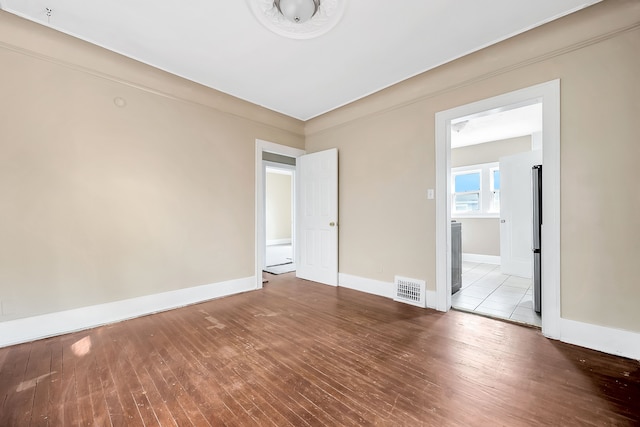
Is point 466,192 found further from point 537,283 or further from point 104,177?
point 104,177

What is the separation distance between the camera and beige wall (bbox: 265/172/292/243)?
949 centimetres

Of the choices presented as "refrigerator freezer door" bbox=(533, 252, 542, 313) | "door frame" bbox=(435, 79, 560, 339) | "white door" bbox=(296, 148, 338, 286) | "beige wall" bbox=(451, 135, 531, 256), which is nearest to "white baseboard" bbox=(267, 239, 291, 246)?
"white door" bbox=(296, 148, 338, 286)

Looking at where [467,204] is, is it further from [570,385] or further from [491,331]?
[570,385]

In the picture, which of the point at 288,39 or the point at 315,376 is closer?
the point at 315,376

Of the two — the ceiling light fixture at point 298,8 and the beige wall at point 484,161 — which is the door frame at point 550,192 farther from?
the beige wall at point 484,161

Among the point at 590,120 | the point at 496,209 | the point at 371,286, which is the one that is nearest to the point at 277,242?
the point at 371,286

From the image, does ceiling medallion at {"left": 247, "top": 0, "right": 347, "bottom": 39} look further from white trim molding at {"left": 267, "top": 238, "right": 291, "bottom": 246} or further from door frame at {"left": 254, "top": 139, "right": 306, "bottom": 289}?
white trim molding at {"left": 267, "top": 238, "right": 291, "bottom": 246}

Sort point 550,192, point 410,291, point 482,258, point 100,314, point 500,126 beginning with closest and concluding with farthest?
point 550,192
point 100,314
point 410,291
point 500,126
point 482,258

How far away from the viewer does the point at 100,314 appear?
8.70 feet

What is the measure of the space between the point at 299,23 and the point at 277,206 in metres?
7.82

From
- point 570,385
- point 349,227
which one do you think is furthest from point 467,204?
point 570,385

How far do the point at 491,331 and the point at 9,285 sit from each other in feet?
14.7

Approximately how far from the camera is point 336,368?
190 cm

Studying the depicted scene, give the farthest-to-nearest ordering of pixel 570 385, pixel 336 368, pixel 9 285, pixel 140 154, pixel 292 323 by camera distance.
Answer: pixel 140 154
pixel 292 323
pixel 9 285
pixel 336 368
pixel 570 385
